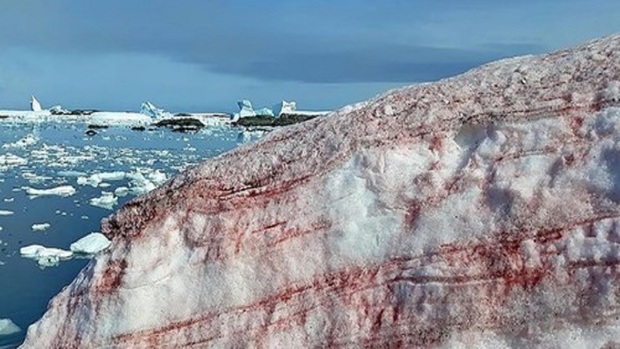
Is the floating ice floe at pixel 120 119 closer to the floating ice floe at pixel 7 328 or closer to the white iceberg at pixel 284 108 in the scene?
the white iceberg at pixel 284 108

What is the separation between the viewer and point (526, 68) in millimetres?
3945

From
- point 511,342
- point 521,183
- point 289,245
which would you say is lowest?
point 511,342

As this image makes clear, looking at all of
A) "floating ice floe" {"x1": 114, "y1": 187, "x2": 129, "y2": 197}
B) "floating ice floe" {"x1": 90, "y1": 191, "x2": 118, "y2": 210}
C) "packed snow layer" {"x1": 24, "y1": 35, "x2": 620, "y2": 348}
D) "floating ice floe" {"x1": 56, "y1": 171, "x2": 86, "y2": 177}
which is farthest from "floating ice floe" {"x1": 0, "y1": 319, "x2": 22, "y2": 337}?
"floating ice floe" {"x1": 56, "y1": 171, "x2": 86, "y2": 177}

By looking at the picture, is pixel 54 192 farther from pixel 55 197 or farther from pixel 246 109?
pixel 246 109

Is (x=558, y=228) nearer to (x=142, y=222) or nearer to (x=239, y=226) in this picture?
(x=239, y=226)

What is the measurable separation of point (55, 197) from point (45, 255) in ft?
22.0

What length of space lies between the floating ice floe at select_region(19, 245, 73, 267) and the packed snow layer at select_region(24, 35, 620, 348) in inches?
340

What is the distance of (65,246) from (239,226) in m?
10.4

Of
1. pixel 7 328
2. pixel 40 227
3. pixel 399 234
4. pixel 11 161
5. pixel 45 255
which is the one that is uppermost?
pixel 399 234

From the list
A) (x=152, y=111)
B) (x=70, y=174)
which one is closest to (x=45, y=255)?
(x=70, y=174)

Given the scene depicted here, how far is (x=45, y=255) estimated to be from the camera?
12438 millimetres

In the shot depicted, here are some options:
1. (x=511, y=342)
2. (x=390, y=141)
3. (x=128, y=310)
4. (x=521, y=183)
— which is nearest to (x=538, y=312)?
(x=511, y=342)

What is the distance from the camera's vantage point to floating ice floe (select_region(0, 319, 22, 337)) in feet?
29.6

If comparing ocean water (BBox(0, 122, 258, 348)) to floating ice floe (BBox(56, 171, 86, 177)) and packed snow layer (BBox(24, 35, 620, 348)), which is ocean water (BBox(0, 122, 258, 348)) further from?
packed snow layer (BBox(24, 35, 620, 348))
